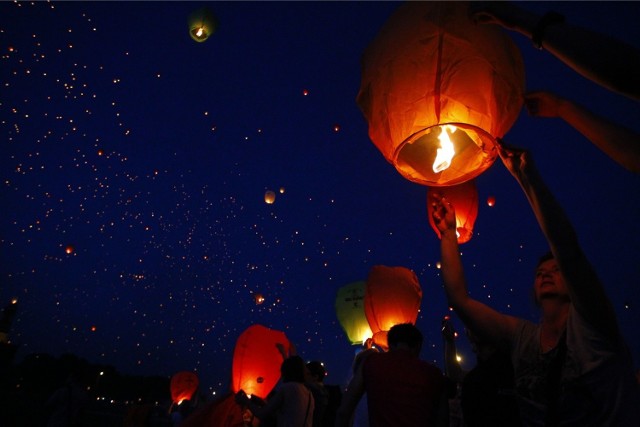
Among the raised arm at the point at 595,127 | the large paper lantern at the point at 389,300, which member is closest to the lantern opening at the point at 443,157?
the raised arm at the point at 595,127

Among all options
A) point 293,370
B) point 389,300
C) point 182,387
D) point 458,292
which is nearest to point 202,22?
point 389,300

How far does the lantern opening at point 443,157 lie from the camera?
A: 1.63 meters

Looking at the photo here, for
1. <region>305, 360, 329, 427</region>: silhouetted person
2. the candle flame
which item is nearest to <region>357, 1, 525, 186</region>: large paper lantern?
the candle flame

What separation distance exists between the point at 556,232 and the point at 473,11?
2.44 feet

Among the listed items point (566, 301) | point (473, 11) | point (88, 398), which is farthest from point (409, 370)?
point (88, 398)

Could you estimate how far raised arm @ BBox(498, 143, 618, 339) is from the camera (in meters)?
1.00

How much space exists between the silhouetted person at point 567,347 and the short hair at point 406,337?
102 centimetres

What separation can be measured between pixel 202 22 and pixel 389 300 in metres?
4.12

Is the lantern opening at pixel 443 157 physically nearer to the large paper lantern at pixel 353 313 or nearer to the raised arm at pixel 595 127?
the raised arm at pixel 595 127

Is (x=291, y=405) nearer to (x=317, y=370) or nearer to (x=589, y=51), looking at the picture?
(x=317, y=370)

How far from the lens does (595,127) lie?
1.15m

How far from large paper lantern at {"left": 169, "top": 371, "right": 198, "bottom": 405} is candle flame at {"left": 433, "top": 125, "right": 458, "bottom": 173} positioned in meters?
8.86

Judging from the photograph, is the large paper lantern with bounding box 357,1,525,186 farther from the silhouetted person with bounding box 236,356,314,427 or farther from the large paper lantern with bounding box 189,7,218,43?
the large paper lantern with bounding box 189,7,218,43

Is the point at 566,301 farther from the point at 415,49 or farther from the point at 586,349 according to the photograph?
the point at 415,49
